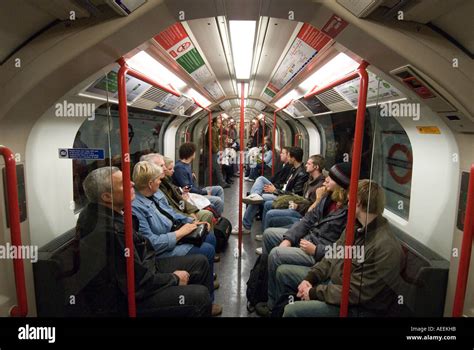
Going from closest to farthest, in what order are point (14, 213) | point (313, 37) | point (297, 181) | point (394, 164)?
point (14, 213) → point (313, 37) → point (394, 164) → point (297, 181)

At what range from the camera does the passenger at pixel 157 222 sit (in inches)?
109

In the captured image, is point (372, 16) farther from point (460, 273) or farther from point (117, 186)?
point (117, 186)

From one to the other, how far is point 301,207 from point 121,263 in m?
2.90

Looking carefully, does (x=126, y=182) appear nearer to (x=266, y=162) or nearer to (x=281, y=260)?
(x=281, y=260)

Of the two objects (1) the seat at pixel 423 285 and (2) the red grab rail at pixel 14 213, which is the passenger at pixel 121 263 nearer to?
(2) the red grab rail at pixel 14 213

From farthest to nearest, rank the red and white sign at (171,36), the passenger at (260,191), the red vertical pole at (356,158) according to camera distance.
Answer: the passenger at (260,191) → the red and white sign at (171,36) → the red vertical pole at (356,158)

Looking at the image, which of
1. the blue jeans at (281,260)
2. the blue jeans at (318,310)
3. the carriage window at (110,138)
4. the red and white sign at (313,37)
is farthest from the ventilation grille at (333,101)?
the carriage window at (110,138)

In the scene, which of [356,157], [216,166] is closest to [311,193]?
[356,157]

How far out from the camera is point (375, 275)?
2.09m

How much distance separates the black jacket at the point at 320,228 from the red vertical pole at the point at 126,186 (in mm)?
1664

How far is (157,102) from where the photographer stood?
4598 mm

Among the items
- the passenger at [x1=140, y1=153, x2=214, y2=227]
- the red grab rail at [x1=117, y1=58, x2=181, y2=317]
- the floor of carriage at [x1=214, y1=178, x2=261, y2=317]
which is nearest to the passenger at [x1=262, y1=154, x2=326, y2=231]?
the floor of carriage at [x1=214, y1=178, x2=261, y2=317]

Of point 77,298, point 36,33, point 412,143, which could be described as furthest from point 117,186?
point 412,143

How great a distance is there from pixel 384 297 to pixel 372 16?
1850 mm
